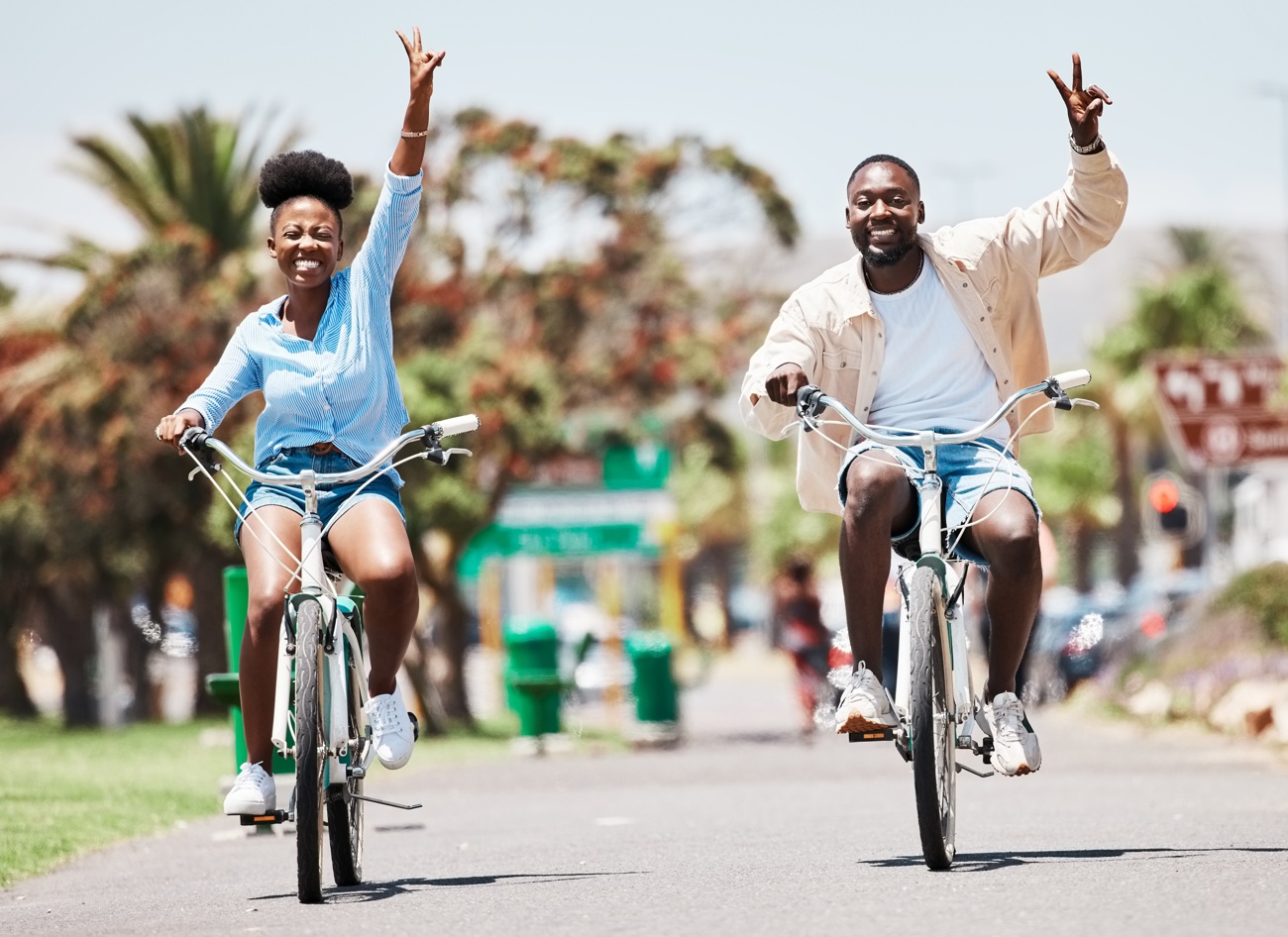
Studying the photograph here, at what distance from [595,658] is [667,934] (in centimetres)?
3487

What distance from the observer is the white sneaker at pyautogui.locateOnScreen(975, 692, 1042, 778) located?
21.1ft

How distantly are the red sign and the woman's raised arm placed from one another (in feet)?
34.9

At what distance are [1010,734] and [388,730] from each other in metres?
1.78

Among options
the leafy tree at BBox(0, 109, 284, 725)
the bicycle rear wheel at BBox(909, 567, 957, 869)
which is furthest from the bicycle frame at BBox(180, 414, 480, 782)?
the leafy tree at BBox(0, 109, 284, 725)

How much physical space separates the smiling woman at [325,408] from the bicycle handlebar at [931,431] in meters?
1.21

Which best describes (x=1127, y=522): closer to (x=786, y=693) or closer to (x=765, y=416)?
(x=786, y=693)

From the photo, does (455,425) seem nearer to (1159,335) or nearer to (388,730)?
(388,730)

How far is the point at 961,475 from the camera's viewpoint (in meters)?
6.78

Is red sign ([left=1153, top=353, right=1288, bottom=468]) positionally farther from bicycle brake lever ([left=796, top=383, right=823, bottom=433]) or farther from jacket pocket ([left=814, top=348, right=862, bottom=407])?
bicycle brake lever ([left=796, top=383, right=823, bottom=433])

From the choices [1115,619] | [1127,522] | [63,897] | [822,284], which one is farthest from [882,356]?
[1127,522]

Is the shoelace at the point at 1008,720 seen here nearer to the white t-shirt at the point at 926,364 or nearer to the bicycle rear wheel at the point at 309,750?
the white t-shirt at the point at 926,364

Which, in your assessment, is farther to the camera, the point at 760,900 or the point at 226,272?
the point at 226,272

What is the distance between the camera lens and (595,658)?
40000 millimetres

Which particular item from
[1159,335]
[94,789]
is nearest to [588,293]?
[94,789]
